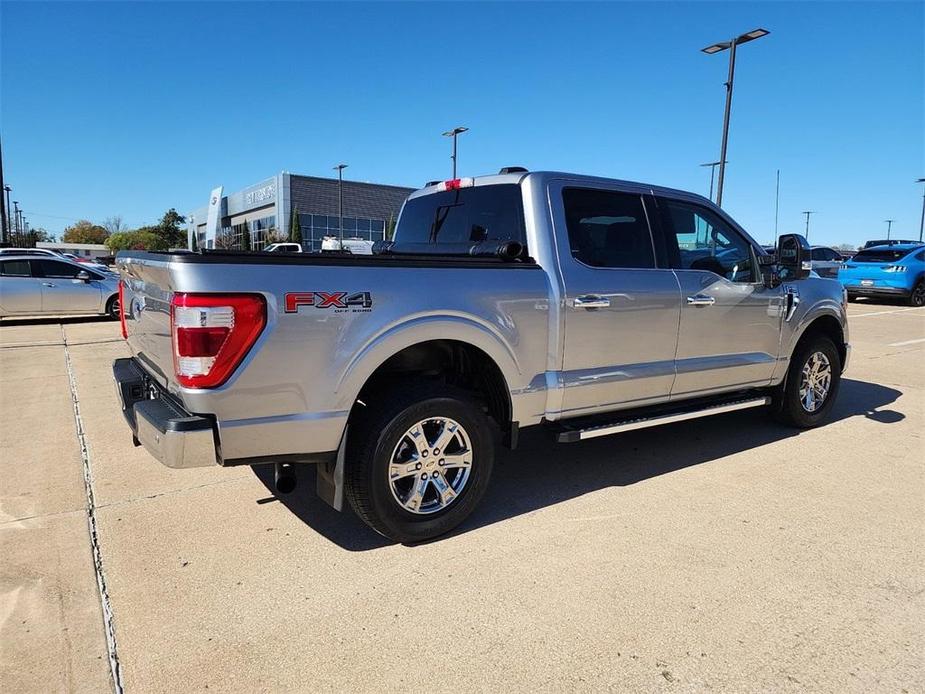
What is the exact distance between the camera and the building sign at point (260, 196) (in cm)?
5691

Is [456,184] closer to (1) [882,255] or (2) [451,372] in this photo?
(2) [451,372]

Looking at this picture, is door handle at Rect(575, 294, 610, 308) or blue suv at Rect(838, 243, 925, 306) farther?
blue suv at Rect(838, 243, 925, 306)

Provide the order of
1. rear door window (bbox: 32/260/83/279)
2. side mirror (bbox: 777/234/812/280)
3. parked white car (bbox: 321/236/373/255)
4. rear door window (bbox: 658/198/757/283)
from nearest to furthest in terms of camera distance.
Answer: rear door window (bbox: 658/198/757/283) < side mirror (bbox: 777/234/812/280) < parked white car (bbox: 321/236/373/255) < rear door window (bbox: 32/260/83/279)

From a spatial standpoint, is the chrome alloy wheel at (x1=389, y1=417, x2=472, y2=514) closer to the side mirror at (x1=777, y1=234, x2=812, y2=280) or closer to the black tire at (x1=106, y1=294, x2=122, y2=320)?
the side mirror at (x1=777, y1=234, x2=812, y2=280)

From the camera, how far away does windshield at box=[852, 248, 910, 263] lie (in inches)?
692

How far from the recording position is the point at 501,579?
300 cm

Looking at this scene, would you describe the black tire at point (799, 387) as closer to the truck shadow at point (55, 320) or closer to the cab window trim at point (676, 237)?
the cab window trim at point (676, 237)

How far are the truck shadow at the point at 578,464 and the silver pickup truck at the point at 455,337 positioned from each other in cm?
35

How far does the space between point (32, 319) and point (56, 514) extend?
12894 millimetres

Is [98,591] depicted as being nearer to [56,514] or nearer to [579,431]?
[56,514]

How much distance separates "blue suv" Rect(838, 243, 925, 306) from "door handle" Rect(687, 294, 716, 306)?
600 inches

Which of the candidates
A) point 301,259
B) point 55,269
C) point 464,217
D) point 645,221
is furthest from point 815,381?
point 55,269

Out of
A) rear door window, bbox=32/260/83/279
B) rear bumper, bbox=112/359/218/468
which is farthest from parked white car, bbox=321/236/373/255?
rear bumper, bbox=112/359/218/468

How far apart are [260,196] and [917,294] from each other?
54.3 meters
